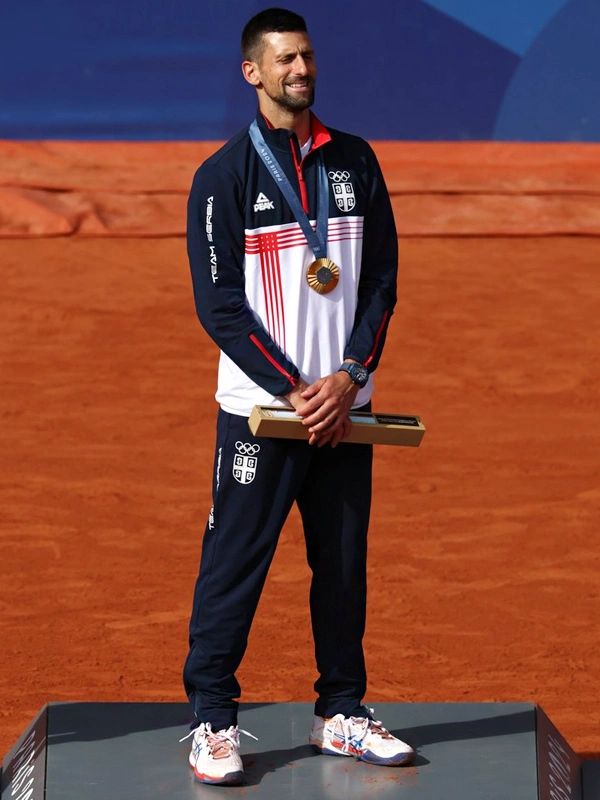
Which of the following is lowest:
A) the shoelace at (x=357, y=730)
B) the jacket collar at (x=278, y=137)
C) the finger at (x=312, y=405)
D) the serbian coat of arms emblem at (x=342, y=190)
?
the shoelace at (x=357, y=730)

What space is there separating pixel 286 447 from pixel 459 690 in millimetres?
1809

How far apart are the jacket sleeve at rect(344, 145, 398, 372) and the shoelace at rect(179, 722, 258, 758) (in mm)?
993

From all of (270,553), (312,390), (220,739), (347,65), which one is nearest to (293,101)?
(312,390)

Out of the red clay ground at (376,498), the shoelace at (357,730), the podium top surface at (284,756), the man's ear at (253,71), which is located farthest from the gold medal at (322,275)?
the red clay ground at (376,498)

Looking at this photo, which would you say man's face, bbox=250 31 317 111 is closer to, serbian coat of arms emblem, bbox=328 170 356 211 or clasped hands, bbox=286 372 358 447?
serbian coat of arms emblem, bbox=328 170 356 211

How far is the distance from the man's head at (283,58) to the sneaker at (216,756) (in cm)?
157

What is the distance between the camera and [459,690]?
544 cm

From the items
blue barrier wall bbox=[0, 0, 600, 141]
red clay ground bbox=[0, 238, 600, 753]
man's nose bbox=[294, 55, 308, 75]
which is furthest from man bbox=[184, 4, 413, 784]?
blue barrier wall bbox=[0, 0, 600, 141]

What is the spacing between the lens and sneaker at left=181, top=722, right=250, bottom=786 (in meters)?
3.96

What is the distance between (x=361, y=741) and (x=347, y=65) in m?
10.1

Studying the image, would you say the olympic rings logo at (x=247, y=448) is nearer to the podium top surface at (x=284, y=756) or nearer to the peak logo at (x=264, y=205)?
the peak logo at (x=264, y=205)

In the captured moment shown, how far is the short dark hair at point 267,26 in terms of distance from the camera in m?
3.86

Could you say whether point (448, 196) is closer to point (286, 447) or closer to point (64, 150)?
point (64, 150)

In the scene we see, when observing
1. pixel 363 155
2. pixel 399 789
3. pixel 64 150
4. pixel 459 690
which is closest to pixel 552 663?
pixel 459 690
